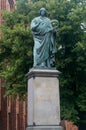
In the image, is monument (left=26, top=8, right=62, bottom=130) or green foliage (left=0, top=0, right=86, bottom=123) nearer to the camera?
monument (left=26, top=8, right=62, bottom=130)

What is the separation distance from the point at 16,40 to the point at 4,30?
1.73 metres

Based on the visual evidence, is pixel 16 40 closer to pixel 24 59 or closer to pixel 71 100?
pixel 24 59

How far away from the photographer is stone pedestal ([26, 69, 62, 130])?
11.6 metres

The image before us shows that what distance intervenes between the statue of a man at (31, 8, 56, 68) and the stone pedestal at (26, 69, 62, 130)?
18.7 inches

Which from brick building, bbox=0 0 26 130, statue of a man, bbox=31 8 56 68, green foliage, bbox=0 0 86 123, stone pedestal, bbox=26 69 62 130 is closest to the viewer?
stone pedestal, bbox=26 69 62 130

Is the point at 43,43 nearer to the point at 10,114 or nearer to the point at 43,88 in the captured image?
the point at 43,88

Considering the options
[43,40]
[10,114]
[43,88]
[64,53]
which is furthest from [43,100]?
[10,114]

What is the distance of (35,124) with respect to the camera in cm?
1151

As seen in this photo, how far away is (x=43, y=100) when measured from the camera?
465 inches

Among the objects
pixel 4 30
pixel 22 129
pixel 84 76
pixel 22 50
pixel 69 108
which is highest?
pixel 4 30

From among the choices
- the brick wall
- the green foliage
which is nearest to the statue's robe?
the green foliage

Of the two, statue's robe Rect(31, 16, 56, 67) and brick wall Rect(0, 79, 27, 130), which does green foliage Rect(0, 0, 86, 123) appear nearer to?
statue's robe Rect(31, 16, 56, 67)

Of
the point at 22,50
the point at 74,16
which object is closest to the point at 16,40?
the point at 22,50

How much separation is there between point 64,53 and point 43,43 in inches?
298
